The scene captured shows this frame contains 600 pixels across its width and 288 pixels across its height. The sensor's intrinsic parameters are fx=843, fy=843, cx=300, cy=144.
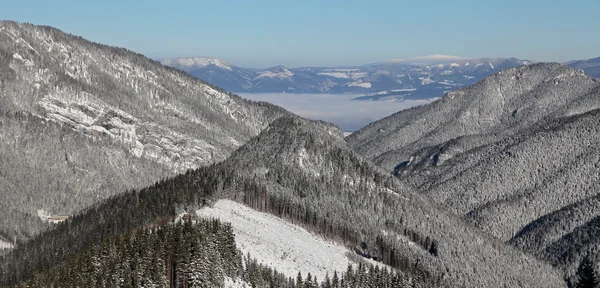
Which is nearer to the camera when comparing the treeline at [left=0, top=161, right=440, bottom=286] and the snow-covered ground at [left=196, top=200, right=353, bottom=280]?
the snow-covered ground at [left=196, top=200, right=353, bottom=280]

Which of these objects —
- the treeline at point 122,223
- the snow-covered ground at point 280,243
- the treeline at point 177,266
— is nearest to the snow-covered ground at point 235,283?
the treeline at point 177,266

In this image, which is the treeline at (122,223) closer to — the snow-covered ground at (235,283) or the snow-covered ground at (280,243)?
the snow-covered ground at (280,243)

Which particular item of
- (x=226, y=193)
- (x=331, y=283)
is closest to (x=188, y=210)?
(x=226, y=193)

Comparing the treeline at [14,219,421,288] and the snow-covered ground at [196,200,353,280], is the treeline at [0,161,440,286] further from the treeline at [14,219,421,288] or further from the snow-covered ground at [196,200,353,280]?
the treeline at [14,219,421,288]

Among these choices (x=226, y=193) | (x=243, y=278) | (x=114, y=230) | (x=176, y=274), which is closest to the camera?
(x=176, y=274)

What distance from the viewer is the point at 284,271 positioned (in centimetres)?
15525

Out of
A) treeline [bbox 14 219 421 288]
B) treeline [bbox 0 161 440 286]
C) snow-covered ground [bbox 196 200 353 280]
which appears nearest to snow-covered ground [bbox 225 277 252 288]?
treeline [bbox 14 219 421 288]

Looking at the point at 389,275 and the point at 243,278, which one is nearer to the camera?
the point at 243,278

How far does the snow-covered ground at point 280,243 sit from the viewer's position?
15862cm

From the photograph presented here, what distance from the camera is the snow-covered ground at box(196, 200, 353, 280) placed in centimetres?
15862

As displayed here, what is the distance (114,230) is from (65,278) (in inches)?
1758

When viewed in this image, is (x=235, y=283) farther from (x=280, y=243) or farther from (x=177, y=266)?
(x=280, y=243)

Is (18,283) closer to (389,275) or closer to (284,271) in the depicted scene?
(284,271)

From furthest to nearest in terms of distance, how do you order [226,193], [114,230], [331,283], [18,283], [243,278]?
[226,193] → [114,230] → [18,283] → [331,283] → [243,278]
